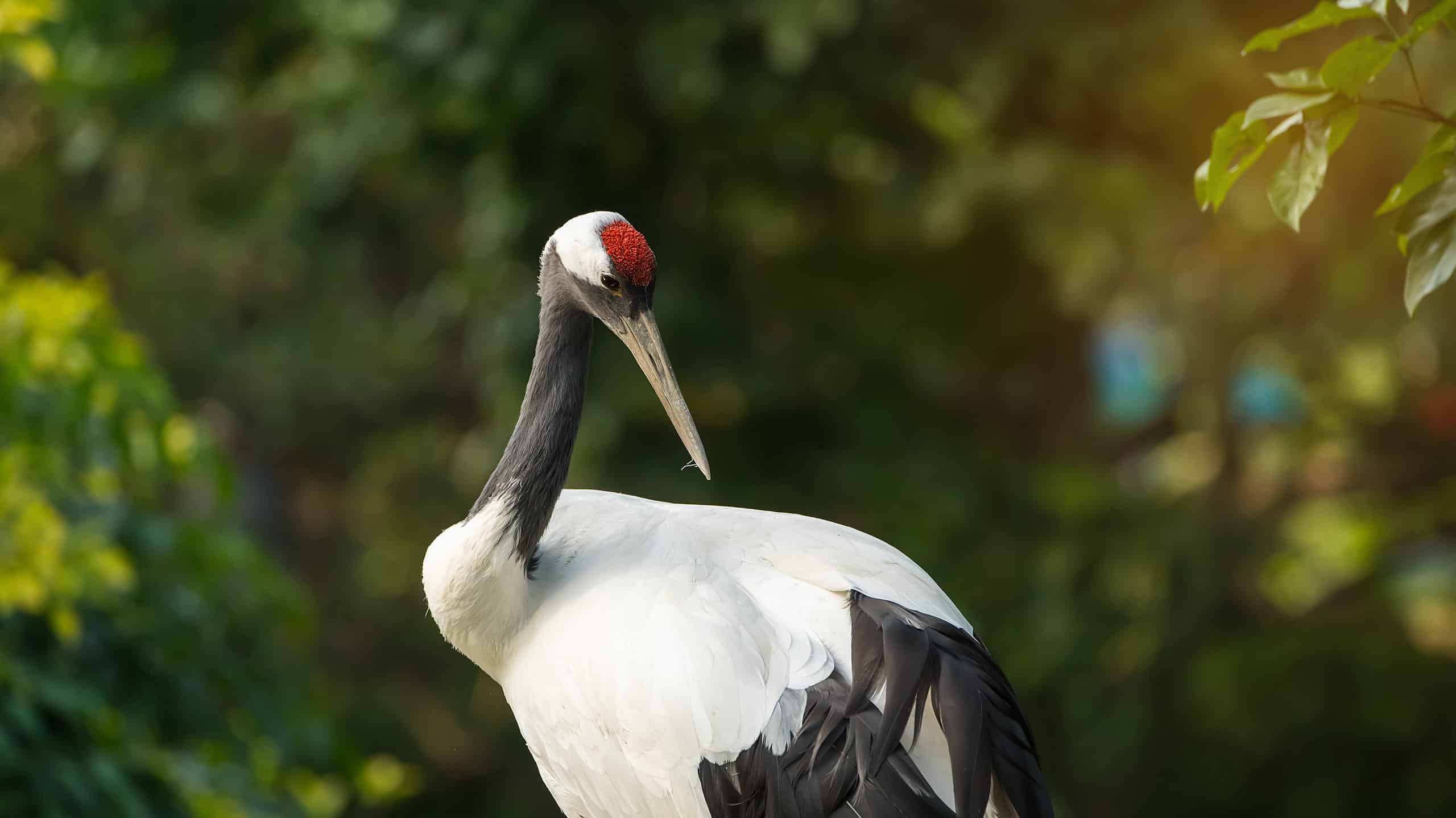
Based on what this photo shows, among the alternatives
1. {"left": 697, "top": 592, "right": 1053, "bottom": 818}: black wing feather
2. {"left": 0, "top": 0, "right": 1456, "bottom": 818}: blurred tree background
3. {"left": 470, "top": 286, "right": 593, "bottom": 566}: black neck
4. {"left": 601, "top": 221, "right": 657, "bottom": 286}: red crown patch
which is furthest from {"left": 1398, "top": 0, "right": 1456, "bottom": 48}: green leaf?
{"left": 0, "top": 0, "right": 1456, "bottom": 818}: blurred tree background

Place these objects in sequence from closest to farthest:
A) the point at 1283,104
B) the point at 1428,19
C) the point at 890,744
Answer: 1. the point at 1428,19
2. the point at 1283,104
3. the point at 890,744

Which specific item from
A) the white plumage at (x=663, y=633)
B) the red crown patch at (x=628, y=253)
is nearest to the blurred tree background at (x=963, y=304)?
the white plumage at (x=663, y=633)

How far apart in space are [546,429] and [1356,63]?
54.0 inches

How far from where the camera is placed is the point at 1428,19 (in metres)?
1.42

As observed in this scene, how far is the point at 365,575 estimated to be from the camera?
794 centimetres

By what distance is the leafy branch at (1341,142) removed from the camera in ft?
4.91

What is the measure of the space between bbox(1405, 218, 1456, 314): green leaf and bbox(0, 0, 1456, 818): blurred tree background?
2.61 meters

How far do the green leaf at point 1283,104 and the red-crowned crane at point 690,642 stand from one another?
2.91 ft

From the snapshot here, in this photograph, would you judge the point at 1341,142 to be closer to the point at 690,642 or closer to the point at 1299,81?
the point at 1299,81

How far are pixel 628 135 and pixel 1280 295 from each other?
2.33 m

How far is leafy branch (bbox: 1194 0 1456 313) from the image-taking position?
4.91ft

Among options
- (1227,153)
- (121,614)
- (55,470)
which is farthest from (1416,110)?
(121,614)

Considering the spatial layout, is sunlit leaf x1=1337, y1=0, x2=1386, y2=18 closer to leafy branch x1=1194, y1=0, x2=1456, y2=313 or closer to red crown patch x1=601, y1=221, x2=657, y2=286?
leafy branch x1=1194, y1=0, x2=1456, y2=313

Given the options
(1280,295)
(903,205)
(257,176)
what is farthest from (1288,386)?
(257,176)
